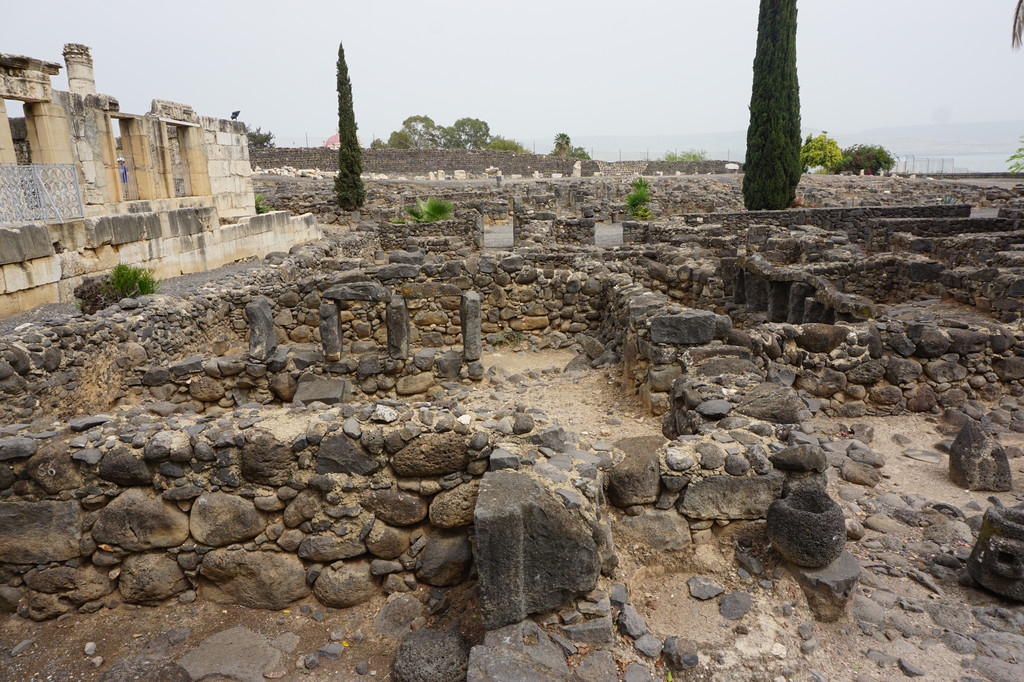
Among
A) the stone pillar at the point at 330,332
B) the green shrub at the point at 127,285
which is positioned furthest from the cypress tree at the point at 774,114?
the green shrub at the point at 127,285

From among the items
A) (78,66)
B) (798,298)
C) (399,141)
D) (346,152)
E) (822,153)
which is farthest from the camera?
(399,141)

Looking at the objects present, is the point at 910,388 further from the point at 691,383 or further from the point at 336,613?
the point at 336,613

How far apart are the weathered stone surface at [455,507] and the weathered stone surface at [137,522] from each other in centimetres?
173

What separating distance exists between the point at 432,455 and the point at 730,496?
2.08 m

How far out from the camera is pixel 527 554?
3.45 meters

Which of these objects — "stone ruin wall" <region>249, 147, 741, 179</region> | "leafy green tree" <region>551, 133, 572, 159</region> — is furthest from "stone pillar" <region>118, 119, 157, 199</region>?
"leafy green tree" <region>551, 133, 572, 159</region>

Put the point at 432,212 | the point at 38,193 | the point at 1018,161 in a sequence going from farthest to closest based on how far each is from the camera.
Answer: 1. the point at 1018,161
2. the point at 432,212
3. the point at 38,193

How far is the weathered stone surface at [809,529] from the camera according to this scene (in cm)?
384

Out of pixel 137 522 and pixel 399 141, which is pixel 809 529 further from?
pixel 399 141

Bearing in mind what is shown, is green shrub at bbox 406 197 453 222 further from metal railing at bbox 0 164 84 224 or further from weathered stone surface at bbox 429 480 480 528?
weathered stone surface at bbox 429 480 480 528

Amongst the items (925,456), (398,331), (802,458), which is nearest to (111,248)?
(398,331)

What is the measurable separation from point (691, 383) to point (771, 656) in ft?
8.89

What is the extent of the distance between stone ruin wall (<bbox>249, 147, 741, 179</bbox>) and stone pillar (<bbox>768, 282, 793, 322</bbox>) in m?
30.0

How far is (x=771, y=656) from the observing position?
3482mm
